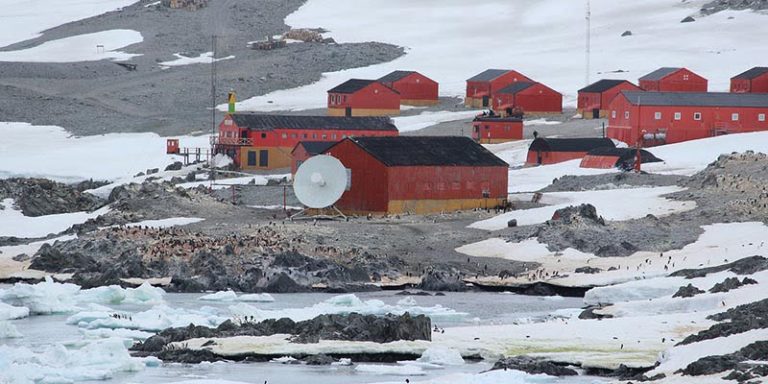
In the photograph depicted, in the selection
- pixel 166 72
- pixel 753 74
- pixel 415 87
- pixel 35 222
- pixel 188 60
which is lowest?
pixel 35 222

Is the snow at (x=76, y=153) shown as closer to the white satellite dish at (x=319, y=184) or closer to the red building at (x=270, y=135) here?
the red building at (x=270, y=135)

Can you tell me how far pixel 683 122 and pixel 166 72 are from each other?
51.2 meters

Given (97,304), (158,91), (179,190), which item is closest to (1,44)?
(158,91)

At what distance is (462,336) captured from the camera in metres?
33.4

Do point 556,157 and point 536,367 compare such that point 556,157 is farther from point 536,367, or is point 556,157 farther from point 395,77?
point 536,367

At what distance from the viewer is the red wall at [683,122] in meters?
79.8

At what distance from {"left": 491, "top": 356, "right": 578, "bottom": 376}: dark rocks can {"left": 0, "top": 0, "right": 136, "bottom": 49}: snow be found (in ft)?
386

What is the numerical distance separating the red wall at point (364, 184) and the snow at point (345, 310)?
56.8 ft

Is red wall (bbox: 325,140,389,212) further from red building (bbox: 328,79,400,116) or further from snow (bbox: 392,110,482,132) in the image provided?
red building (bbox: 328,79,400,116)

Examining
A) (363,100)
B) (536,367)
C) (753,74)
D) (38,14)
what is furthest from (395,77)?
(536,367)

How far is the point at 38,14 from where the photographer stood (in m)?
163

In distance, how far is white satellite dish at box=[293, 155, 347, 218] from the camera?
54.2 m

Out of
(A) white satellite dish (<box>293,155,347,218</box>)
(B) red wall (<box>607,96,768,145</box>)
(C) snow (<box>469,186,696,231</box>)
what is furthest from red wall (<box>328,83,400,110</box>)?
(A) white satellite dish (<box>293,155,347,218</box>)

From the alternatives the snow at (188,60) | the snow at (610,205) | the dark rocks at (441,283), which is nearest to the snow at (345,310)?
the dark rocks at (441,283)
